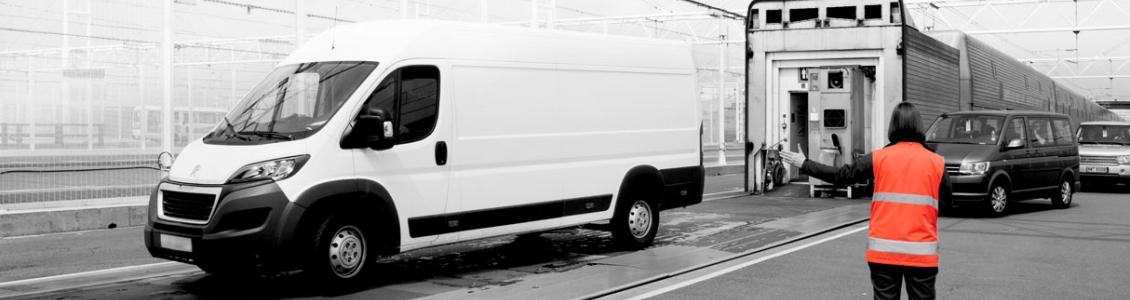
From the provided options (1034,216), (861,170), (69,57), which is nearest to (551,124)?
(861,170)

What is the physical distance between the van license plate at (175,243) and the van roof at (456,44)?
6.05 feet

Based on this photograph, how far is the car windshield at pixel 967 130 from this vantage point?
1490 centimetres

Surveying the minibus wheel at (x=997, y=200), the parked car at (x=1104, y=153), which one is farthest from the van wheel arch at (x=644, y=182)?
the parked car at (x=1104, y=153)

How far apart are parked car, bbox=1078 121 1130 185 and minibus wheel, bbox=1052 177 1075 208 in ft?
16.3

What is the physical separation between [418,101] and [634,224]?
10.2ft

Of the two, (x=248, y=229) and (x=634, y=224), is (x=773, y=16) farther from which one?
(x=248, y=229)

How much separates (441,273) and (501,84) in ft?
5.62

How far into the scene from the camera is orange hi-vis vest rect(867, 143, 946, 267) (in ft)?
17.1

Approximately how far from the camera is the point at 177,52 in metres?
16.0

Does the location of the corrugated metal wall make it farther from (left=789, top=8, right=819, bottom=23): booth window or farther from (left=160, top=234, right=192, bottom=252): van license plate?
(left=160, top=234, right=192, bottom=252): van license plate

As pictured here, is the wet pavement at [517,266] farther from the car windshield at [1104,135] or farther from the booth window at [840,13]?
the car windshield at [1104,135]

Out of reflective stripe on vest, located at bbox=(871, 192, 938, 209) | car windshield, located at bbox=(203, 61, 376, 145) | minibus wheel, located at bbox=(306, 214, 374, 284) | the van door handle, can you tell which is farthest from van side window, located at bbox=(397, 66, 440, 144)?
reflective stripe on vest, located at bbox=(871, 192, 938, 209)

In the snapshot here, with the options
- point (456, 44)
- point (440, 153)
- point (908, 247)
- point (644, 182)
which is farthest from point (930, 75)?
point (908, 247)

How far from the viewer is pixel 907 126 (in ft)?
17.5
